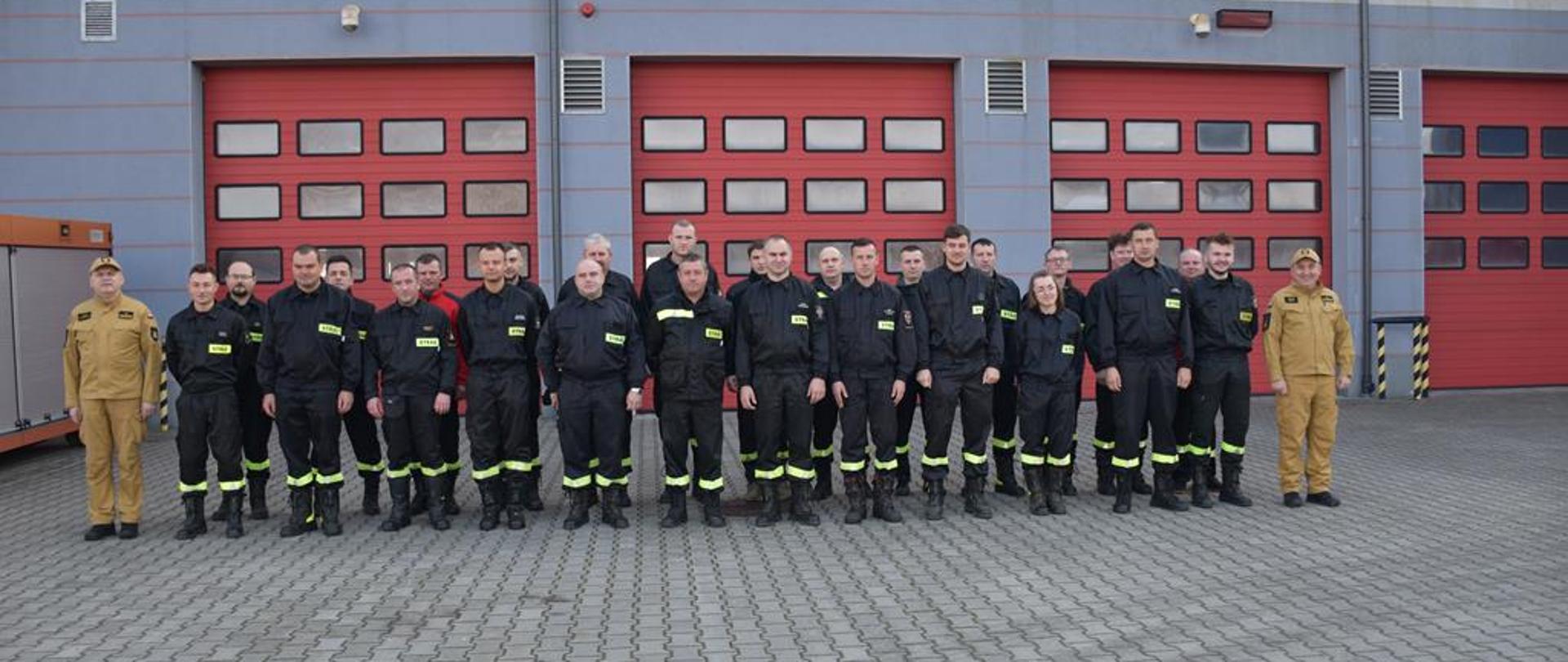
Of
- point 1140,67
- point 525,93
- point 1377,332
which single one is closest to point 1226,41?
point 1140,67

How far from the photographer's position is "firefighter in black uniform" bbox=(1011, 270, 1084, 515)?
27.8 feet

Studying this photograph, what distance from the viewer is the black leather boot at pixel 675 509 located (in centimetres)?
810

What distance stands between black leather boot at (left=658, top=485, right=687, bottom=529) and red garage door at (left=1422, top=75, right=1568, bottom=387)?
1305 cm

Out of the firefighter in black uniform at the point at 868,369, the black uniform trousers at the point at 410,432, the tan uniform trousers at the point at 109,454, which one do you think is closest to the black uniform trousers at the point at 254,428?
the tan uniform trousers at the point at 109,454

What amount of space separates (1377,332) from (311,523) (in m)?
13.9

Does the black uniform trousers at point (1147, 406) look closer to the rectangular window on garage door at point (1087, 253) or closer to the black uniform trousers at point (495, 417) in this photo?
the black uniform trousers at point (495, 417)

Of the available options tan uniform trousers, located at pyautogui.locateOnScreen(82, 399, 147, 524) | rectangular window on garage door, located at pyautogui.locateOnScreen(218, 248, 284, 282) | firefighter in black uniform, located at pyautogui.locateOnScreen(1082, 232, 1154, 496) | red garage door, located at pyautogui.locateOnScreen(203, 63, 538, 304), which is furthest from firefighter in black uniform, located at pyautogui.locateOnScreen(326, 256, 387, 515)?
rectangular window on garage door, located at pyautogui.locateOnScreen(218, 248, 284, 282)

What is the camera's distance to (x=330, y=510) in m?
7.98

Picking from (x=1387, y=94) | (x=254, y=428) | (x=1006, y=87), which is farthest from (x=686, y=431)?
(x=1387, y=94)

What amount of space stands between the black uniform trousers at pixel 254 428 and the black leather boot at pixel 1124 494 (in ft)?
19.1

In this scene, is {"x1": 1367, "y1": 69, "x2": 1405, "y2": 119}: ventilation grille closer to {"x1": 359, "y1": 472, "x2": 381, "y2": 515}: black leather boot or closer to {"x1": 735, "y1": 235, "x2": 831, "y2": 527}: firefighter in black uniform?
{"x1": 735, "y1": 235, "x2": 831, "y2": 527}: firefighter in black uniform

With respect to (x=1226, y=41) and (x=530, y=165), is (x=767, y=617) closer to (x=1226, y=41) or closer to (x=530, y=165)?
(x=530, y=165)

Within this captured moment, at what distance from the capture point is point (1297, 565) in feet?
22.2

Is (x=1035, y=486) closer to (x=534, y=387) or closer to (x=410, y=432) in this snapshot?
(x=534, y=387)
